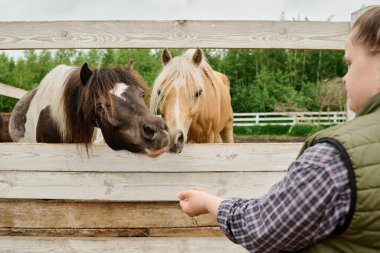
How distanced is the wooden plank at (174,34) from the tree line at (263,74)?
1856cm

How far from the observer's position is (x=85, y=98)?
2.87m

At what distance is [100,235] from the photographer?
272 cm

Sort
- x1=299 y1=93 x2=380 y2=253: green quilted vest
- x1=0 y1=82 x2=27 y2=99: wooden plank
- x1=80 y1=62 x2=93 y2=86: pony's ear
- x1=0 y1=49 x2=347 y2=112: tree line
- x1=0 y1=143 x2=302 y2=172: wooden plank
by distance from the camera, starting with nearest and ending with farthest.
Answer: x1=299 y1=93 x2=380 y2=253: green quilted vest
x1=0 y1=143 x2=302 y2=172: wooden plank
x1=80 y1=62 x2=93 y2=86: pony's ear
x1=0 y1=82 x2=27 y2=99: wooden plank
x1=0 y1=49 x2=347 y2=112: tree line

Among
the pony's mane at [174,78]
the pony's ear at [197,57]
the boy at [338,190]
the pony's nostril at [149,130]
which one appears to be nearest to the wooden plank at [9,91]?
the pony's mane at [174,78]

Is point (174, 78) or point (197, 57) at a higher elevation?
point (197, 57)

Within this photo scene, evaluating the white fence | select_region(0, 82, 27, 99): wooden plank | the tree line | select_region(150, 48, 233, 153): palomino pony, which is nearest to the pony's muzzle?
select_region(150, 48, 233, 153): palomino pony

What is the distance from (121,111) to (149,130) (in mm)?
229

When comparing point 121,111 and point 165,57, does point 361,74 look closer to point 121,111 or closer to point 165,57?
point 121,111

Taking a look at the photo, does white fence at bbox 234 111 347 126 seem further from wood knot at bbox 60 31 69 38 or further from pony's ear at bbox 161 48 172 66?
wood knot at bbox 60 31 69 38

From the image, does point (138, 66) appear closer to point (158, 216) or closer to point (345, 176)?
point (158, 216)

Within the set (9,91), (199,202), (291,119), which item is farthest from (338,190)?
(291,119)

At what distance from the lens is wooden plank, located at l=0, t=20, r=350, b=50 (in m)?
2.63

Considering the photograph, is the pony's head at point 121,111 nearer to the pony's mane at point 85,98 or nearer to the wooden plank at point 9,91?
the pony's mane at point 85,98

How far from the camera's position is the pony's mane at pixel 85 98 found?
110 inches
